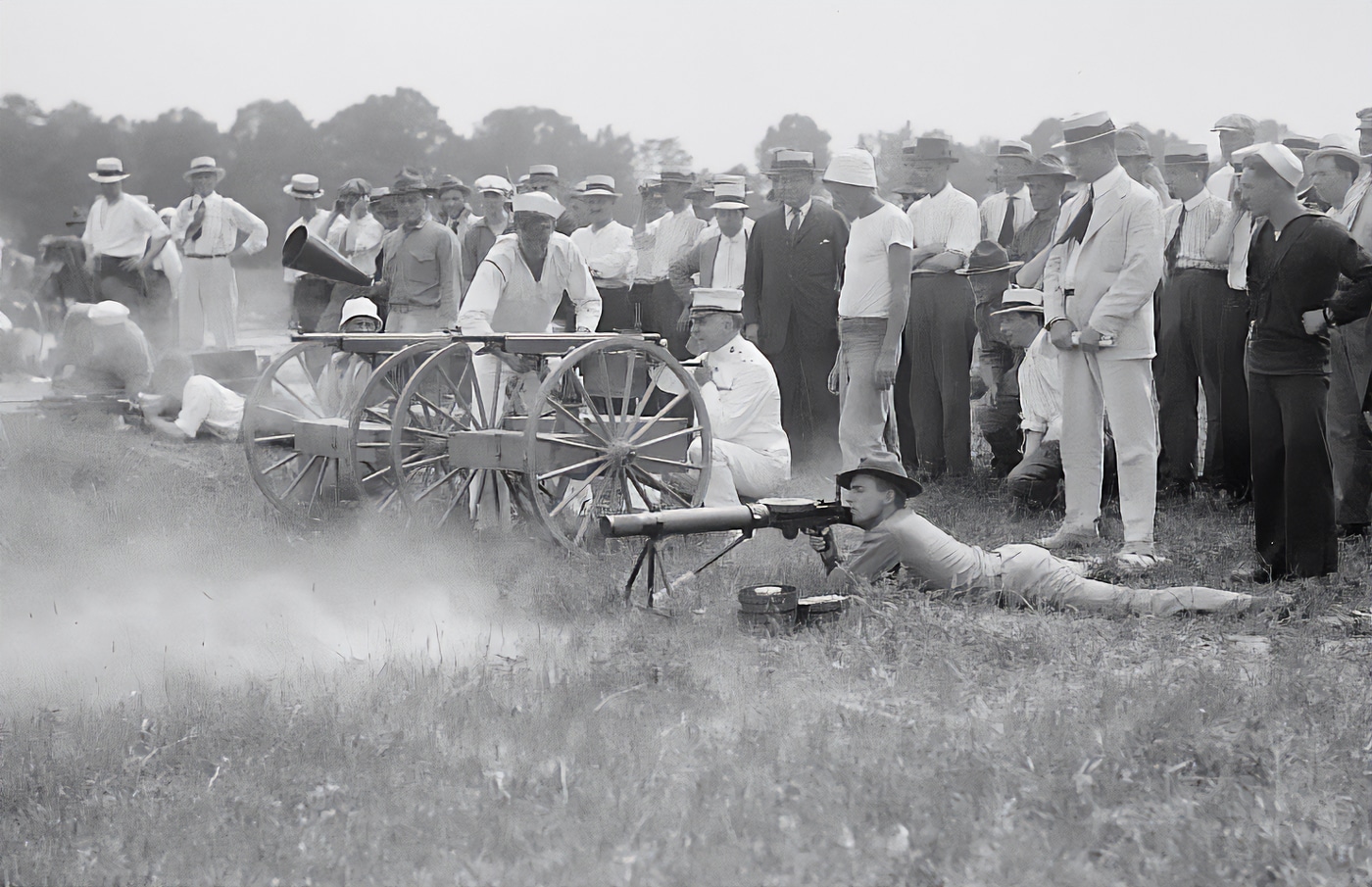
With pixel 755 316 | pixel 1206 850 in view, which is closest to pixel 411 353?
pixel 755 316

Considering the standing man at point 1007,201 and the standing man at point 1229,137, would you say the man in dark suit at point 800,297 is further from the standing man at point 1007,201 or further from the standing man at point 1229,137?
the standing man at point 1229,137

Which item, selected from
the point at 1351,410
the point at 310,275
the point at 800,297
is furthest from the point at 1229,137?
the point at 310,275

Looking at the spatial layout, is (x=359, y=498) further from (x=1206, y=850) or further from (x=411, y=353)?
(x=1206, y=850)

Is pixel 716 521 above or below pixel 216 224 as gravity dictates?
below

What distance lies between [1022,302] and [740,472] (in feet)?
7.12

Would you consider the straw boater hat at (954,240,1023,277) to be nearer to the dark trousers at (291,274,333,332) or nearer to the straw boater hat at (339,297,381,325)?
the straw boater hat at (339,297,381,325)

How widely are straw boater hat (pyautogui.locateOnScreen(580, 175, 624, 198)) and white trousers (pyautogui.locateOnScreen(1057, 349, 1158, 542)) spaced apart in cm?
502

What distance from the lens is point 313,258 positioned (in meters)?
7.91

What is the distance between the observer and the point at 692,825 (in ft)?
11.1

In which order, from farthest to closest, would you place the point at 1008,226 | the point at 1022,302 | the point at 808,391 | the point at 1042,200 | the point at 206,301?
the point at 206,301 → the point at 1008,226 → the point at 808,391 → the point at 1042,200 → the point at 1022,302

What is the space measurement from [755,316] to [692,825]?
5733mm

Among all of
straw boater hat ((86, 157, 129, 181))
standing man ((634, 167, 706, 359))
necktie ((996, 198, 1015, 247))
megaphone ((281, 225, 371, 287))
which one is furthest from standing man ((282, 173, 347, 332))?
necktie ((996, 198, 1015, 247))

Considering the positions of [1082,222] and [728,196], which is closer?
[1082,222]

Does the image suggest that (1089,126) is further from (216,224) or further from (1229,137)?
(216,224)
